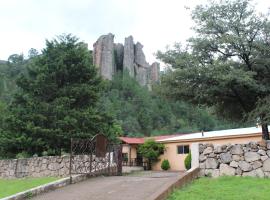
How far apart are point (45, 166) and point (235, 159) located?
873 centimetres

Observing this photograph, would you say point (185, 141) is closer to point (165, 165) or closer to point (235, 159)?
point (165, 165)

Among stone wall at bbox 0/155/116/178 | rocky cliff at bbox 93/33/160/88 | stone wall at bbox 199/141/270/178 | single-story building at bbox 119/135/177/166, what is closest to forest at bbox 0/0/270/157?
stone wall at bbox 0/155/116/178

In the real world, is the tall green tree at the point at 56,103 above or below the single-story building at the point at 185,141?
above

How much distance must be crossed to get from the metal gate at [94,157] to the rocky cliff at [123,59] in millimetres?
55558

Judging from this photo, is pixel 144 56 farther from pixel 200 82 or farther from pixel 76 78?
pixel 200 82

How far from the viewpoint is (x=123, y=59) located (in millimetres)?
77500

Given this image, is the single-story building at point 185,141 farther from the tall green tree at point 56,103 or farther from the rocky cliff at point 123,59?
the rocky cliff at point 123,59

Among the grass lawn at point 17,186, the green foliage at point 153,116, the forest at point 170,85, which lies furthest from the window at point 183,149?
the green foliage at point 153,116

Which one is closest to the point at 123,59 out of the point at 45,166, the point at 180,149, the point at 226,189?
the point at 180,149

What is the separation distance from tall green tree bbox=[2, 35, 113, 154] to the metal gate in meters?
2.76

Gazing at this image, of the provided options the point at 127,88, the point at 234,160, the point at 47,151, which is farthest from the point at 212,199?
the point at 127,88

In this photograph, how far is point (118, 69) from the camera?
77438mm

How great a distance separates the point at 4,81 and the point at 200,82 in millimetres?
38693

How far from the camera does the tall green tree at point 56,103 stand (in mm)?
17281
